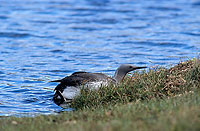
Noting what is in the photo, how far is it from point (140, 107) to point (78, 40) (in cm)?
1188

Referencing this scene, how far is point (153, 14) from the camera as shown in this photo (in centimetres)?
2427

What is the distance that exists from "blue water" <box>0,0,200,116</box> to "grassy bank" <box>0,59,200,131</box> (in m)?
1.31

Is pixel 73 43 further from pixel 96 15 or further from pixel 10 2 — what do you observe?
pixel 10 2

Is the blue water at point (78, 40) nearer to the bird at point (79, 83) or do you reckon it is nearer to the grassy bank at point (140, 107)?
the bird at point (79, 83)

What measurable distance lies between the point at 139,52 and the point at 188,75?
7.42m

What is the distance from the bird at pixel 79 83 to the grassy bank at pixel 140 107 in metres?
0.25

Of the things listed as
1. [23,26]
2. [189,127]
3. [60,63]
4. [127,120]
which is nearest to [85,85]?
[127,120]

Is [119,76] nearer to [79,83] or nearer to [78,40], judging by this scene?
[79,83]

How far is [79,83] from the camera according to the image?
9.27 meters

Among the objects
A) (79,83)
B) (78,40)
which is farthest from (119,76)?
(78,40)

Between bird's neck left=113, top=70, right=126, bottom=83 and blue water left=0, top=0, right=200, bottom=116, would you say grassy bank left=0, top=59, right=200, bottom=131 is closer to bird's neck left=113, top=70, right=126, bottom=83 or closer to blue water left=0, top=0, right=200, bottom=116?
bird's neck left=113, top=70, right=126, bottom=83

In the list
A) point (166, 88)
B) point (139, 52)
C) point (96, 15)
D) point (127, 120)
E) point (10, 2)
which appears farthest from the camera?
point (10, 2)

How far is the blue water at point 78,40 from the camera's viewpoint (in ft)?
38.0

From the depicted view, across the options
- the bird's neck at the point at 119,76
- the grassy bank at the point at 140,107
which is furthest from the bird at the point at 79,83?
the grassy bank at the point at 140,107
